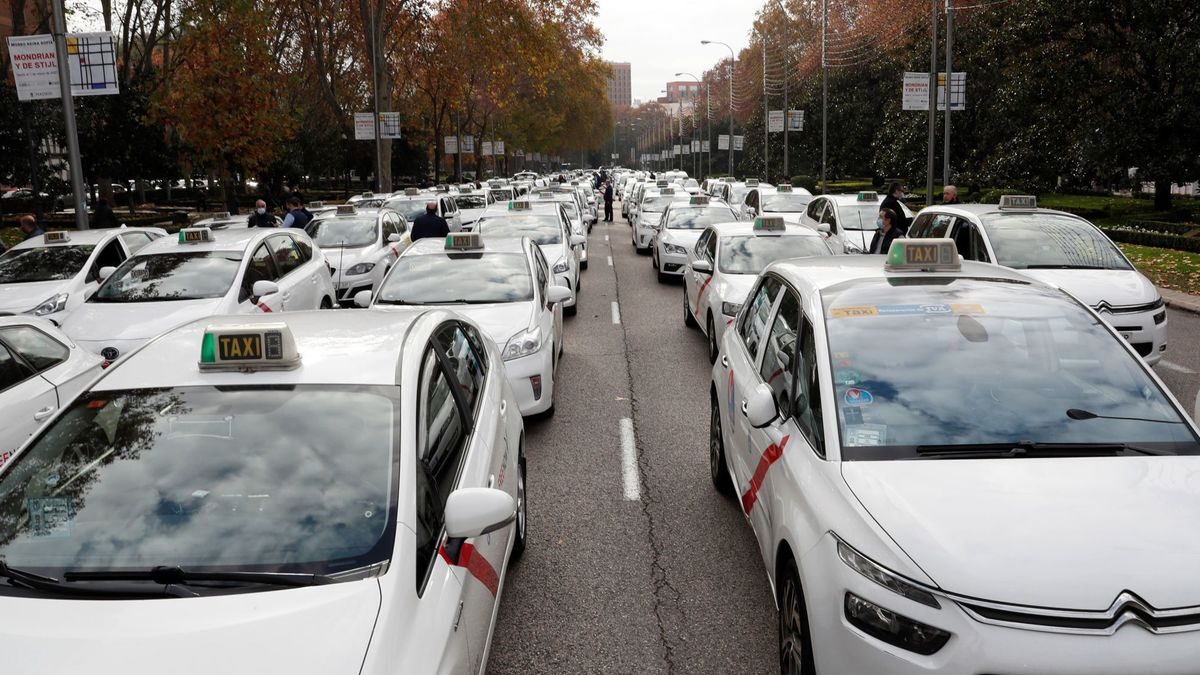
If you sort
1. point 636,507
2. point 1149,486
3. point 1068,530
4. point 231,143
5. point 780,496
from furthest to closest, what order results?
point 231,143
point 636,507
point 780,496
point 1149,486
point 1068,530

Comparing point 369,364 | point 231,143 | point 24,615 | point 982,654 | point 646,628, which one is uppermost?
point 231,143

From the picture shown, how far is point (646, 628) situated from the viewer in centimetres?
485

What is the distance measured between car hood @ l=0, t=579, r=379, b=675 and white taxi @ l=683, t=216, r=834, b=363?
7880 millimetres

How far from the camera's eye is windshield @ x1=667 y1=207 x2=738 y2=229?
1978 cm

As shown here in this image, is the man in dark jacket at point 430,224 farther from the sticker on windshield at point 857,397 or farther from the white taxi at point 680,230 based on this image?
the sticker on windshield at point 857,397

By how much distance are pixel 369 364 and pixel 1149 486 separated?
9.52 ft

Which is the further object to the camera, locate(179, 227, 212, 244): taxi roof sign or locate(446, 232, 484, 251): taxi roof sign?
locate(179, 227, 212, 244): taxi roof sign

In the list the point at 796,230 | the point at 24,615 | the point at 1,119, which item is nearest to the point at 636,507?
the point at 24,615

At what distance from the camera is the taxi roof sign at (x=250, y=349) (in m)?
3.71

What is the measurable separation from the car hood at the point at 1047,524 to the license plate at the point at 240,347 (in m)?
2.27

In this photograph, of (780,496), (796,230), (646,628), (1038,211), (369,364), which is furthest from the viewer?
(796,230)

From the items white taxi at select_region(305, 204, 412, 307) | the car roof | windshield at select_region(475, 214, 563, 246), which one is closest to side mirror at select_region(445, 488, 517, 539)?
the car roof

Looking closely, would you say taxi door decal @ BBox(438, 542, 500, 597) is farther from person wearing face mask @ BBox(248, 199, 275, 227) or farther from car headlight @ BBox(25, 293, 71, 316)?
person wearing face mask @ BBox(248, 199, 275, 227)

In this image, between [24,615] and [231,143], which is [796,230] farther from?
[231,143]
